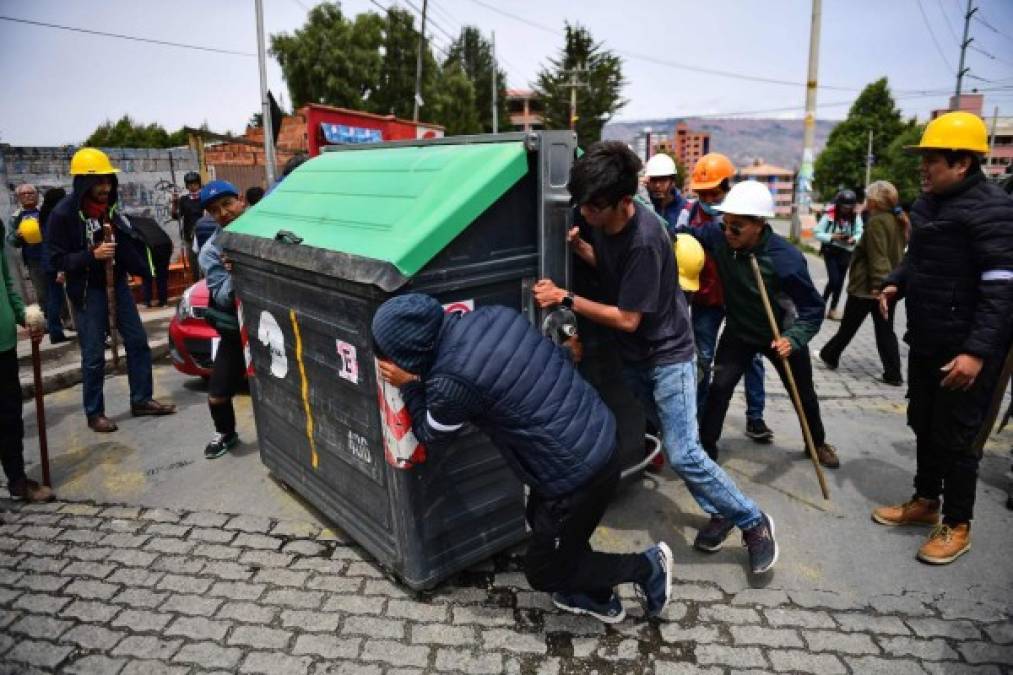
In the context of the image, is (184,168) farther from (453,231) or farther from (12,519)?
(453,231)

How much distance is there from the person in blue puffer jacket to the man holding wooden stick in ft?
4.77

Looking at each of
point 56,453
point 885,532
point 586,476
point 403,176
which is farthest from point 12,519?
point 885,532

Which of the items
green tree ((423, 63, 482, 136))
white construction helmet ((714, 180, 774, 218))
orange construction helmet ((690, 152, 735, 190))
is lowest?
white construction helmet ((714, 180, 774, 218))

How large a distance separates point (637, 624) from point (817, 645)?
0.68 meters

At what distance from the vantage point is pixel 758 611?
2.60m

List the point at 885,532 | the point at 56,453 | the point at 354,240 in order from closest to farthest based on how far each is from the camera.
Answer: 1. the point at 354,240
2. the point at 885,532
3. the point at 56,453

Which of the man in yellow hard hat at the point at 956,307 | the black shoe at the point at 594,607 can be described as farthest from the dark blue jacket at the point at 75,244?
the man in yellow hard hat at the point at 956,307

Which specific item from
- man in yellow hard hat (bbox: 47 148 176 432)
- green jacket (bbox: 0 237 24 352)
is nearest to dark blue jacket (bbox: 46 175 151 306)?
man in yellow hard hat (bbox: 47 148 176 432)

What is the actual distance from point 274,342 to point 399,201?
44.9 inches

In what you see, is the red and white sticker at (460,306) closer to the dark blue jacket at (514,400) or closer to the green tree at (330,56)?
the dark blue jacket at (514,400)

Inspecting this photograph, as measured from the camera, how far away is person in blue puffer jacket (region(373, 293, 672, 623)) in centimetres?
196

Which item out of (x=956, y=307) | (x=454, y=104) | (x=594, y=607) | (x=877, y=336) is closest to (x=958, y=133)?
(x=956, y=307)

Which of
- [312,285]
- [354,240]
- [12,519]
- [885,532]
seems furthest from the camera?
[12,519]

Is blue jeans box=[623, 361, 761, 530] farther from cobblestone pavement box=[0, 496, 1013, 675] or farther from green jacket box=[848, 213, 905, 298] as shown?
green jacket box=[848, 213, 905, 298]
